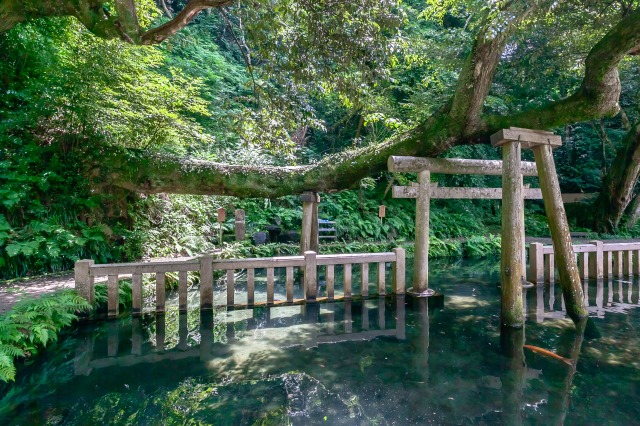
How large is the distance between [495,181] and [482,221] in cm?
359

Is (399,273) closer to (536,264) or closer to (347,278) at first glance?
(347,278)

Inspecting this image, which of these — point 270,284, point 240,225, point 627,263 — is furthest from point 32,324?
point 627,263

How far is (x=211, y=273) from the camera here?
6.13 meters

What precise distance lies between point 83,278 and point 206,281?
5.89 ft

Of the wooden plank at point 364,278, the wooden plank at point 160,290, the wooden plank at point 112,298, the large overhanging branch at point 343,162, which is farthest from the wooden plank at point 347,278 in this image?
the wooden plank at point 112,298

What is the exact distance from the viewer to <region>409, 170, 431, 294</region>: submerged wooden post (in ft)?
22.0

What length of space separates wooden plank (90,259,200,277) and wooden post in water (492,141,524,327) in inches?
194

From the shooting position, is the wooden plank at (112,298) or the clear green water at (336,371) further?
the wooden plank at (112,298)

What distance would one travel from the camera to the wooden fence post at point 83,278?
535cm

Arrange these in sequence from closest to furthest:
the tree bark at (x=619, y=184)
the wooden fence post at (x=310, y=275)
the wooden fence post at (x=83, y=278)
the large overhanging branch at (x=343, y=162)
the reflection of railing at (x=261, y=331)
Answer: the reflection of railing at (x=261, y=331) → the large overhanging branch at (x=343, y=162) → the wooden fence post at (x=83, y=278) → the wooden fence post at (x=310, y=275) → the tree bark at (x=619, y=184)

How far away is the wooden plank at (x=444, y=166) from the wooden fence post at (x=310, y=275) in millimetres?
2146

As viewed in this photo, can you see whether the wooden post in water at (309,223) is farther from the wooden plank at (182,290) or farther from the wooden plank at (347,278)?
the wooden plank at (182,290)

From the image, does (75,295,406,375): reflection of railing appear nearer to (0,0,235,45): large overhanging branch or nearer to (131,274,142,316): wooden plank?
(131,274,142,316): wooden plank

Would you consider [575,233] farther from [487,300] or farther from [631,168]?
[487,300]
